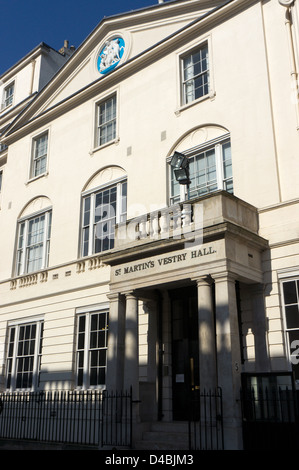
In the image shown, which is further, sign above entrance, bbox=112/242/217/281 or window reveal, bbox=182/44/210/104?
window reveal, bbox=182/44/210/104

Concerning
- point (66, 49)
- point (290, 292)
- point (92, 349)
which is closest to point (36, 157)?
point (92, 349)

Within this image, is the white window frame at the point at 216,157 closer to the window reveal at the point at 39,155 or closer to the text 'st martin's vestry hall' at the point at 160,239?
the text 'st martin's vestry hall' at the point at 160,239

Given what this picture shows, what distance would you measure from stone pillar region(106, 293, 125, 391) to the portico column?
1.31ft

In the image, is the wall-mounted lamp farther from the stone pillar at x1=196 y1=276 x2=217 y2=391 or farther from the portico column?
the portico column

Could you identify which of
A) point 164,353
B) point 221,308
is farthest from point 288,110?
point 164,353

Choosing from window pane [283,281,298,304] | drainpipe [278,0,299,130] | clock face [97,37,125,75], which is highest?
clock face [97,37,125,75]

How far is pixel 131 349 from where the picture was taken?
13125mm

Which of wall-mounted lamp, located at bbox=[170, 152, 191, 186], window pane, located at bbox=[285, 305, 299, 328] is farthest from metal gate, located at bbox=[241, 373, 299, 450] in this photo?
wall-mounted lamp, located at bbox=[170, 152, 191, 186]

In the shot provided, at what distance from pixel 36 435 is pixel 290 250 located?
994 cm

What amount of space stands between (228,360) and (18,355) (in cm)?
1107

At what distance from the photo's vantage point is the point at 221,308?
11.5 meters

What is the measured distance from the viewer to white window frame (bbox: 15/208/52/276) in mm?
20016

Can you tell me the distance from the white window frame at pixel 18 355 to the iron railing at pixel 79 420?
889mm

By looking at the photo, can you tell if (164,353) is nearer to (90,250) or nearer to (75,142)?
(90,250)
